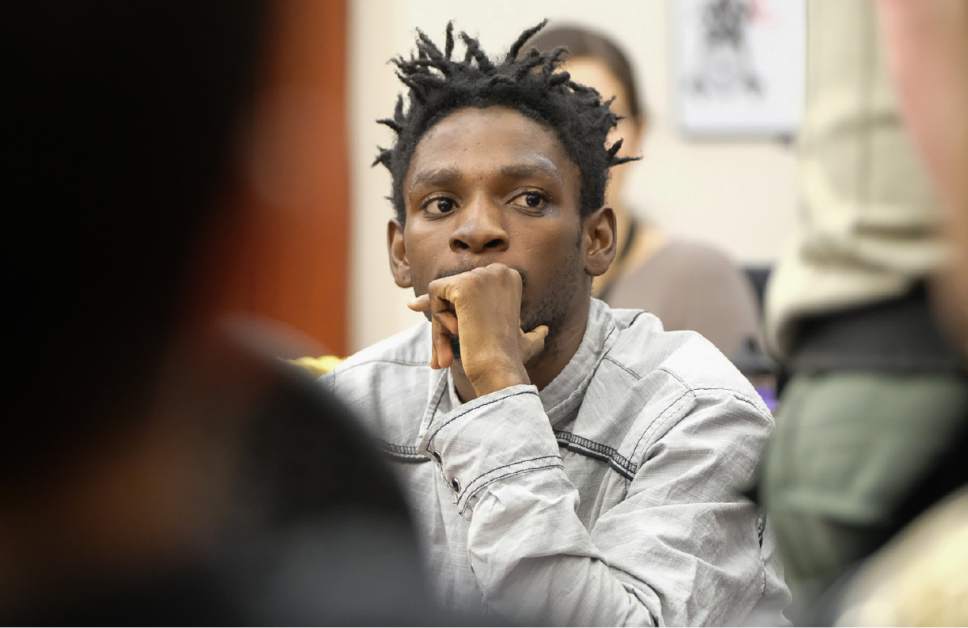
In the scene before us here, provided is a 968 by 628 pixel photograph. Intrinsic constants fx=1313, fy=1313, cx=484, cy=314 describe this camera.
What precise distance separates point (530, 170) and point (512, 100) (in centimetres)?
12

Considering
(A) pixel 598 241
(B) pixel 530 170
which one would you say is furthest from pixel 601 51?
(B) pixel 530 170

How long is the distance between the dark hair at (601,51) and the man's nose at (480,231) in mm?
1255

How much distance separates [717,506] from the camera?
1.52 meters

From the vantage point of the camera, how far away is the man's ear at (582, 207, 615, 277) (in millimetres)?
1753

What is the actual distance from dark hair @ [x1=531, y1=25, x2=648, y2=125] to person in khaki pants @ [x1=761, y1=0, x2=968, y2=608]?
1916 millimetres

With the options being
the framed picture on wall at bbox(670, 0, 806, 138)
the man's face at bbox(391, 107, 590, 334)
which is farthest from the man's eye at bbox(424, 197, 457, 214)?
the framed picture on wall at bbox(670, 0, 806, 138)

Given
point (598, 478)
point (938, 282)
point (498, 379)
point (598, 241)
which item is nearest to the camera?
point (938, 282)

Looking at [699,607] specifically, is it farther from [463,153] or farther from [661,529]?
[463,153]

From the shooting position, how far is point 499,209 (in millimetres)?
1626

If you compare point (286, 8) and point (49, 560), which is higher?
point (286, 8)

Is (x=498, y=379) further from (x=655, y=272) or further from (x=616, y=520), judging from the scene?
(x=655, y=272)

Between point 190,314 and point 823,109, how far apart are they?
471 mm

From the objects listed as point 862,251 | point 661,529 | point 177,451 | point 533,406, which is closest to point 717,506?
point 661,529

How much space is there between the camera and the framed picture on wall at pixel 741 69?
4.41 m
